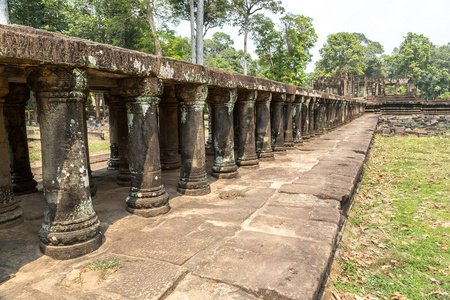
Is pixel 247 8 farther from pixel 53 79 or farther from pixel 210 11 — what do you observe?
pixel 53 79

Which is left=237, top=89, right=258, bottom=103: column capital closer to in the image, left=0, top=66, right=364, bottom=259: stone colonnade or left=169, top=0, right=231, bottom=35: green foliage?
left=0, top=66, right=364, bottom=259: stone colonnade

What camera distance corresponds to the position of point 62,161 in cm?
298

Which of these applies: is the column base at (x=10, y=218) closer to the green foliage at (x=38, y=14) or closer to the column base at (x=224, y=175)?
the column base at (x=224, y=175)

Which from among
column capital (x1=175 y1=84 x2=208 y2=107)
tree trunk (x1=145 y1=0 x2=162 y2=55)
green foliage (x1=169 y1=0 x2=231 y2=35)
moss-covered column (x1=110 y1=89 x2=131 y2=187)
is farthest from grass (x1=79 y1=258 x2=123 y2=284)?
green foliage (x1=169 y1=0 x2=231 y2=35)

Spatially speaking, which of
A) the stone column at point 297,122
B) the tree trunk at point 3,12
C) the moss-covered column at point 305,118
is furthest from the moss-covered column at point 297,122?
the tree trunk at point 3,12

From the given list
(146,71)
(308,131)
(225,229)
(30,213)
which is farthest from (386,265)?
(308,131)

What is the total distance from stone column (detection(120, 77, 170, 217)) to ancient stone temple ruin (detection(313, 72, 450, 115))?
3804cm

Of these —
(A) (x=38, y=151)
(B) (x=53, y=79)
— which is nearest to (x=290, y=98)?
(B) (x=53, y=79)

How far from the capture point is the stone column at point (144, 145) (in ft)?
12.8

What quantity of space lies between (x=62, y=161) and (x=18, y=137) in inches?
120

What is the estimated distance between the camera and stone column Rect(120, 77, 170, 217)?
3900 mm

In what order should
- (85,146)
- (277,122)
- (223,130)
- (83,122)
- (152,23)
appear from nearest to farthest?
(85,146) → (83,122) → (223,130) → (277,122) → (152,23)

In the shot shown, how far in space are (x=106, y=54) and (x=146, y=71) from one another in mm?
620

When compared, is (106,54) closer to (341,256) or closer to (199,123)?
(199,123)
